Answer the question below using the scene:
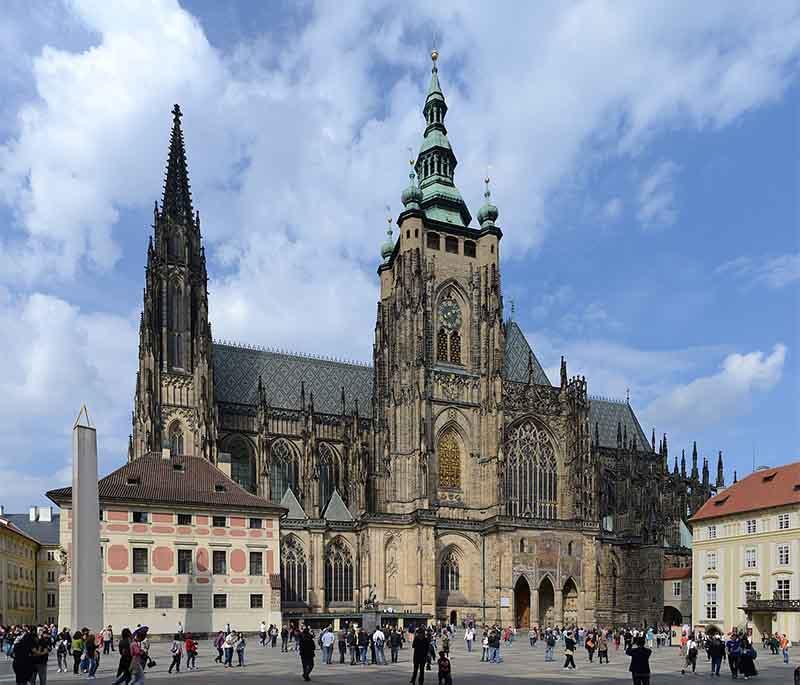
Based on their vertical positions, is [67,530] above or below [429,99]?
below

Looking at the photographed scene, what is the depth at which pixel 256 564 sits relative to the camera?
54.0 metres

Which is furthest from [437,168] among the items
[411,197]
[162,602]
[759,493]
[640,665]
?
[640,665]

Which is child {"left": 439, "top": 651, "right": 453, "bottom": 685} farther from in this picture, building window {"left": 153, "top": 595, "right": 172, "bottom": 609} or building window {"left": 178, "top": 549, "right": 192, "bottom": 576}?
building window {"left": 178, "top": 549, "right": 192, "bottom": 576}

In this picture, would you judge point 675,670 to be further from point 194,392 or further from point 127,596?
point 194,392

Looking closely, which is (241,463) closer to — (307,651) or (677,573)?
(677,573)

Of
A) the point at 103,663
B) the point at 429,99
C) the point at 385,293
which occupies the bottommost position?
the point at 103,663

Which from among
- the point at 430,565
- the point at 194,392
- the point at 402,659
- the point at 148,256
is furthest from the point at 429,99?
the point at 402,659

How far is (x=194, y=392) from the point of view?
71.4 meters

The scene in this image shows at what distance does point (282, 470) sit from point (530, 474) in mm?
20982

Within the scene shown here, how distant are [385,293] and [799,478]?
40.5m

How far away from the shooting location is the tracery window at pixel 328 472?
251 ft

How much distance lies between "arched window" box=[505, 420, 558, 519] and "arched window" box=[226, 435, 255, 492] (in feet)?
69.9

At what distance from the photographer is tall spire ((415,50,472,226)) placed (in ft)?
269

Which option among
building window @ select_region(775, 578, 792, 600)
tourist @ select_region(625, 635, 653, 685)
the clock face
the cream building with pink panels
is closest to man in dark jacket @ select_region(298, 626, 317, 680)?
tourist @ select_region(625, 635, 653, 685)
